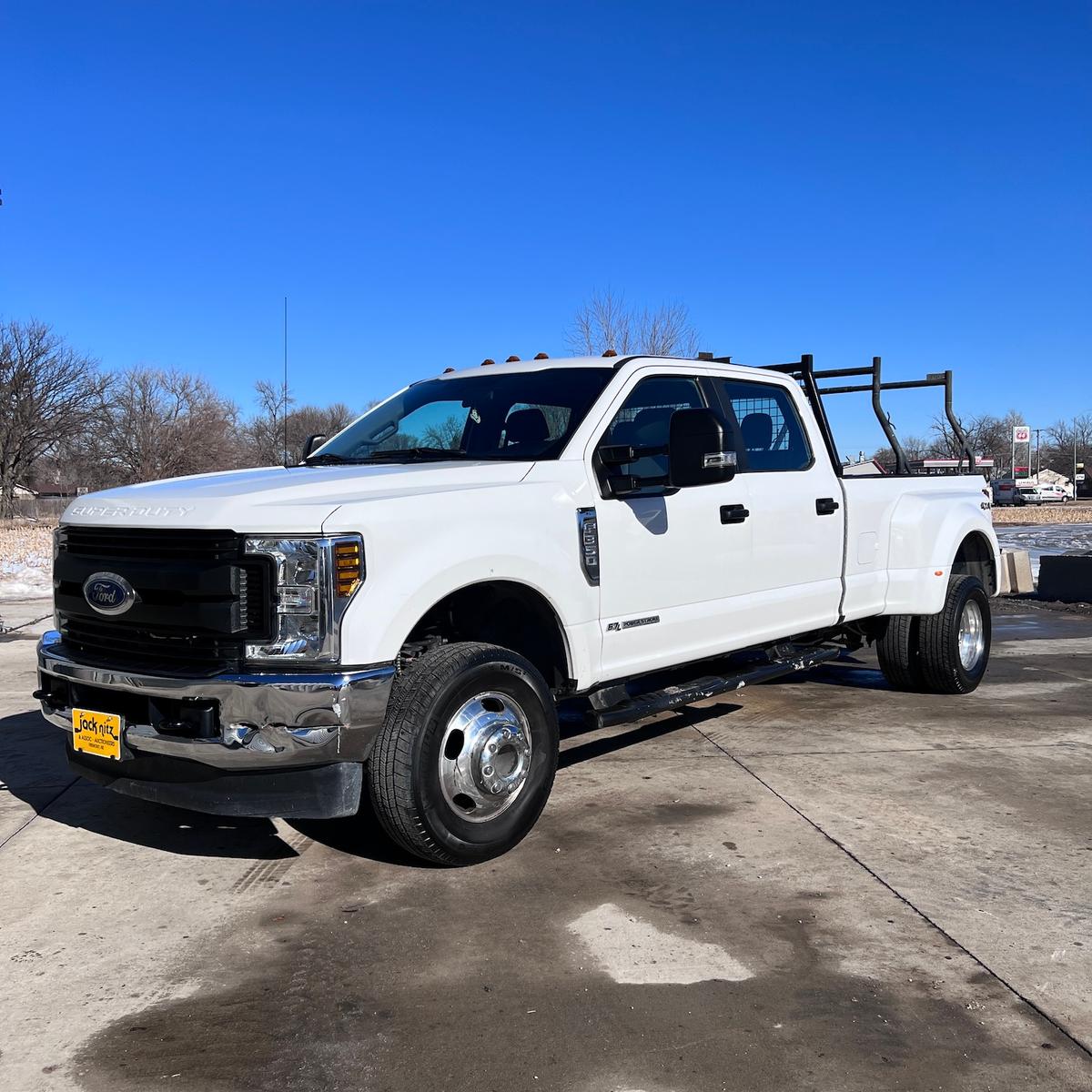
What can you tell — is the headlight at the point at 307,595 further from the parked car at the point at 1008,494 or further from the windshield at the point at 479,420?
the parked car at the point at 1008,494

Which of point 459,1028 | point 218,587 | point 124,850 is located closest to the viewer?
point 459,1028

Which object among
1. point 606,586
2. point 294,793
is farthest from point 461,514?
point 294,793

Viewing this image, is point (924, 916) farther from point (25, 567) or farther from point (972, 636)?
point (25, 567)

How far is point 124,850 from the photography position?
416 cm

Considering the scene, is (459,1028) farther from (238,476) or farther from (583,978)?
(238,476)

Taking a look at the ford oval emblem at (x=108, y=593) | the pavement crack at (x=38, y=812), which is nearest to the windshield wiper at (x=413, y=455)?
the ford oval emblem at (x=108, y=593)

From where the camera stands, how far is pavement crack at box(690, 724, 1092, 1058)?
108 inches

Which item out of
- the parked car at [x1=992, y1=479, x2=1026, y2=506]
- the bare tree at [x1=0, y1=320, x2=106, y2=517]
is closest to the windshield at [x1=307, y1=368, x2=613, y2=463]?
the bare tree at [x1=0, y1=320, x2=106, y2=517]

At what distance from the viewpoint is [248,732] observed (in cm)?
344

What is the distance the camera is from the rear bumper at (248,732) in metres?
3.40

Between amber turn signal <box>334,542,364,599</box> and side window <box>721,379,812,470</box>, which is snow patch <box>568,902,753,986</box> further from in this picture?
side window <box>721,379,812,470</box>

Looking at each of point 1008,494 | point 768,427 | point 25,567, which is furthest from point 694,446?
point 1008,494

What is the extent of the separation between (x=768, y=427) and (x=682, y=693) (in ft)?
5.43

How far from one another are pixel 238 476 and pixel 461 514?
1142mm
